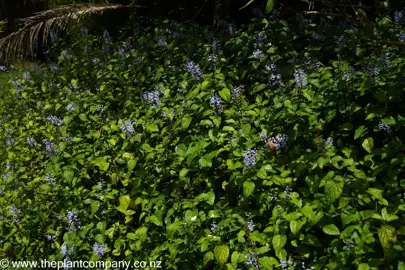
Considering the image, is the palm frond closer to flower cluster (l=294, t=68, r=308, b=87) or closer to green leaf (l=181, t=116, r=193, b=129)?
green leaf (l=181, t=116, r=193, b=129)

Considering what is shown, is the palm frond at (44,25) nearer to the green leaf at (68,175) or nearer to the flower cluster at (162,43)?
the flower cluster at (162,43)

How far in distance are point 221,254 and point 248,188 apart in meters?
0.33

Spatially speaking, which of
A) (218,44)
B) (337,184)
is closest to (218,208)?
(337,184)

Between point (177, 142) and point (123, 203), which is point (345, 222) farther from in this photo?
point (123, 203)

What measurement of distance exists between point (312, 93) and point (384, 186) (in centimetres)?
75

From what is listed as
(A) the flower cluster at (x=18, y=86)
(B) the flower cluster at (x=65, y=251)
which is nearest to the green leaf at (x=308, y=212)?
(B) the flower cluster at (x=65, y=251)

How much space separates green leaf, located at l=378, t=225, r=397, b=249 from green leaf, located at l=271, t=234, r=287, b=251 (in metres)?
0.43

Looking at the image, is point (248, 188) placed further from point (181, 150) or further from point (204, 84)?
point (204, 84)

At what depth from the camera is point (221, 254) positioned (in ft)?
7.52

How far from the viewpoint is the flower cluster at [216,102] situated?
2.96 meters

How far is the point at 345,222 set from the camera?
2119mm

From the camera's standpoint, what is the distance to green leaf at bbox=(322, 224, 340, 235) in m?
2.14

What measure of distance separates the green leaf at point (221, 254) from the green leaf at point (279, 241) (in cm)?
22

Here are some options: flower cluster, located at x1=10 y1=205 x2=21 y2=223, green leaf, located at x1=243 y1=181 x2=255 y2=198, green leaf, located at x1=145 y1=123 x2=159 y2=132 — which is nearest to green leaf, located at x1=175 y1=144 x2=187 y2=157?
green leaf, located at x1=145 y1=123 x2=159 y2=132
